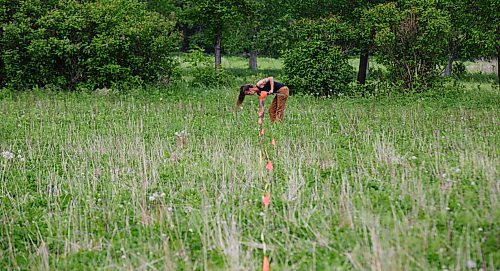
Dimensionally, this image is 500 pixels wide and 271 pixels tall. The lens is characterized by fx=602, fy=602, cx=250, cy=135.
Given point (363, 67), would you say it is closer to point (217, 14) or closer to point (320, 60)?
point (320, 60)

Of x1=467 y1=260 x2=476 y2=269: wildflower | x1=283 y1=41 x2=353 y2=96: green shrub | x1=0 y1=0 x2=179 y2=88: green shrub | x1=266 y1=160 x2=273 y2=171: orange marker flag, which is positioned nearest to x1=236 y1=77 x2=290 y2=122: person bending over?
x1=266 y1=160 x2=273 y2=171: orange marker flag

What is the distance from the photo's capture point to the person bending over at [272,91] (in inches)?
350

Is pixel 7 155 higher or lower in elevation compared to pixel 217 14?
lower

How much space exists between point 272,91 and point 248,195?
2.67 m

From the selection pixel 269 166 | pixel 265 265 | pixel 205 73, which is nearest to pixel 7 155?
pixel 269 166

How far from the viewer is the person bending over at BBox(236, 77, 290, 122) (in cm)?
890

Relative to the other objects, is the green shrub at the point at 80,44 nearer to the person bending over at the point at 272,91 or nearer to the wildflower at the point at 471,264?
the person bending over at the point at 272,91

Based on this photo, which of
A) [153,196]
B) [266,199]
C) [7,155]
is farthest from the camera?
[7,155]

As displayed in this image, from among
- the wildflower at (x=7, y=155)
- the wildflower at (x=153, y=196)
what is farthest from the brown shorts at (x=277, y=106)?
the wildflower at (x=7, y=155)

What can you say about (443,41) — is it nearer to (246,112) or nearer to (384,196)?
(246,112)

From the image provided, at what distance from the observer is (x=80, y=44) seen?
17.7 metres

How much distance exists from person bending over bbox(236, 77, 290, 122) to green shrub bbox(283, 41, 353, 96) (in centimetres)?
731

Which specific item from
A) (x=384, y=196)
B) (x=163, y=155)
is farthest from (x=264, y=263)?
(x=163, y=155)

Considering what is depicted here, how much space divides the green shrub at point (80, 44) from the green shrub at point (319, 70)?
4.00 metres
